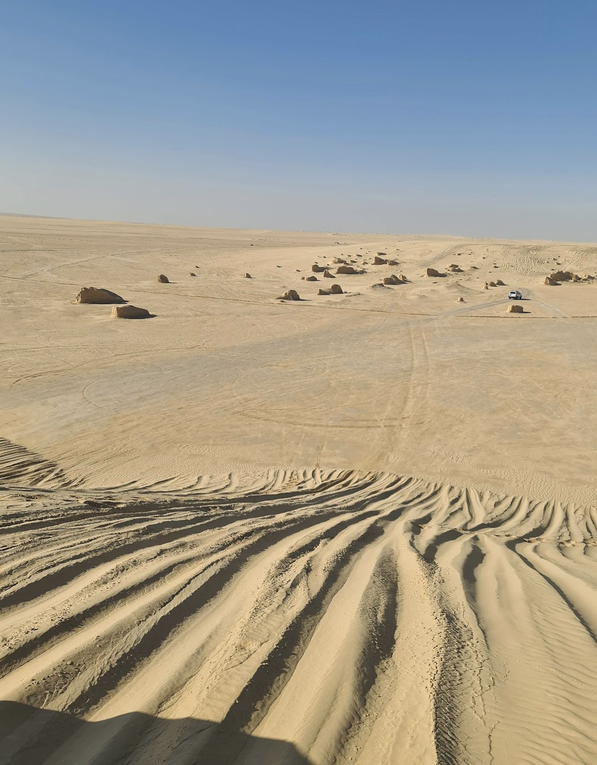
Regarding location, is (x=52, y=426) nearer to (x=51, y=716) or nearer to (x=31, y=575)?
(x=31, y=575)

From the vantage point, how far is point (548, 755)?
2395 millimetres

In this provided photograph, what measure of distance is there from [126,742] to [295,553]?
2.56m

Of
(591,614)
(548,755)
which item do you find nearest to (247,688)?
(548,755)

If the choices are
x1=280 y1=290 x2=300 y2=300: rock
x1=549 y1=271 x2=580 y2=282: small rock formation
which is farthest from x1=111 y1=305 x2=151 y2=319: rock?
x1=549 y1=271 x2=580 y2=282: small rock formation

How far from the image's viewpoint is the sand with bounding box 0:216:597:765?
252 cm

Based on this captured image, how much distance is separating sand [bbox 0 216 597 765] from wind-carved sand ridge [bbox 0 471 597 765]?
0.05 ft

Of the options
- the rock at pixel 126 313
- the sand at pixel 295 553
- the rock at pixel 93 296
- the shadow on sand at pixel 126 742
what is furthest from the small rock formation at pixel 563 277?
the shadow on sand at pixel 126 742

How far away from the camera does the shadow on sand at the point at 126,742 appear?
2248 millimetres

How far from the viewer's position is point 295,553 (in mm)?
A: 4797

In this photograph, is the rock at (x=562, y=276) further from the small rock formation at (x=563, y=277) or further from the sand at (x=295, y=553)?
the sand at (x=295, y=553)

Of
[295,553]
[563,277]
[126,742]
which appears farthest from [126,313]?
[563,277]

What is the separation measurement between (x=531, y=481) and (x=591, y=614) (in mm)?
6148

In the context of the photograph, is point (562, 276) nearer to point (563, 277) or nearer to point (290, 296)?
point (563, 277)

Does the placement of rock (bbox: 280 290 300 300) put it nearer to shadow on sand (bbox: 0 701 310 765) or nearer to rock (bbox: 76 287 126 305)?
rock (bbox: 76 287 126 305)
